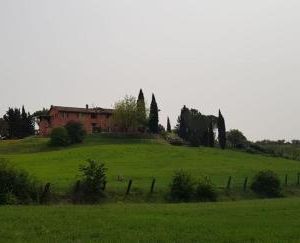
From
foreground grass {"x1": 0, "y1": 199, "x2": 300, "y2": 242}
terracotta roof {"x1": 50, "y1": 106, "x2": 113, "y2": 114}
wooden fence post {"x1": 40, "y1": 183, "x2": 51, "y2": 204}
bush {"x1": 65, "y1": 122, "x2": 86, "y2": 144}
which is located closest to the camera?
foreground grass {"x1": 0, "y1": 199, "x2": 300, "y2": 242}

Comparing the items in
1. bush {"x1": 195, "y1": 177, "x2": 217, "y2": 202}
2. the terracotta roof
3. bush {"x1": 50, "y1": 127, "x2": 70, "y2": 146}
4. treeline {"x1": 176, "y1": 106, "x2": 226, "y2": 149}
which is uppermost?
the terracotta roof

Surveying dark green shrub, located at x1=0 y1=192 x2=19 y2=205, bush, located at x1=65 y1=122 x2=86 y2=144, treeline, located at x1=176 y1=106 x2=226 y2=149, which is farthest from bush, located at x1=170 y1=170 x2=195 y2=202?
treeline, located at x1=176 y1=106 x2=226 y2=149

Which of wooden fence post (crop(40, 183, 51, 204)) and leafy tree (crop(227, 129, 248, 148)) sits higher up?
leafy tree (crop(227, 129, 248, 148))

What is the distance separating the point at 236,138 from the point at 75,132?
5762 centimetres

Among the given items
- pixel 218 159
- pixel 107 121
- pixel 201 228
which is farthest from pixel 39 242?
pixel 107 121

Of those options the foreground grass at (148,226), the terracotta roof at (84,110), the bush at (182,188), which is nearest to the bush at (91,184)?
the bush at (182,188)

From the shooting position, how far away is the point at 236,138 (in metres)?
160

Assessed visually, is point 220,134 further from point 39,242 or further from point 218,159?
point 39,242

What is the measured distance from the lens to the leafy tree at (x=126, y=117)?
142125 millimetres

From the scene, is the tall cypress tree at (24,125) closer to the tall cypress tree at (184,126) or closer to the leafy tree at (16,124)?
the leafy tree at (16,124)

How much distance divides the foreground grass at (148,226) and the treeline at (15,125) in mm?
132092

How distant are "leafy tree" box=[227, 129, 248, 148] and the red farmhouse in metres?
33.7

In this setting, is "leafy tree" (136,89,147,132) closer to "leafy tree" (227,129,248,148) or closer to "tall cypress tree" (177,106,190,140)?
"tall cypress tree" (177,106,190,140)

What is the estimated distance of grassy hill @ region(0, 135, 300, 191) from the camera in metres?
59.0
